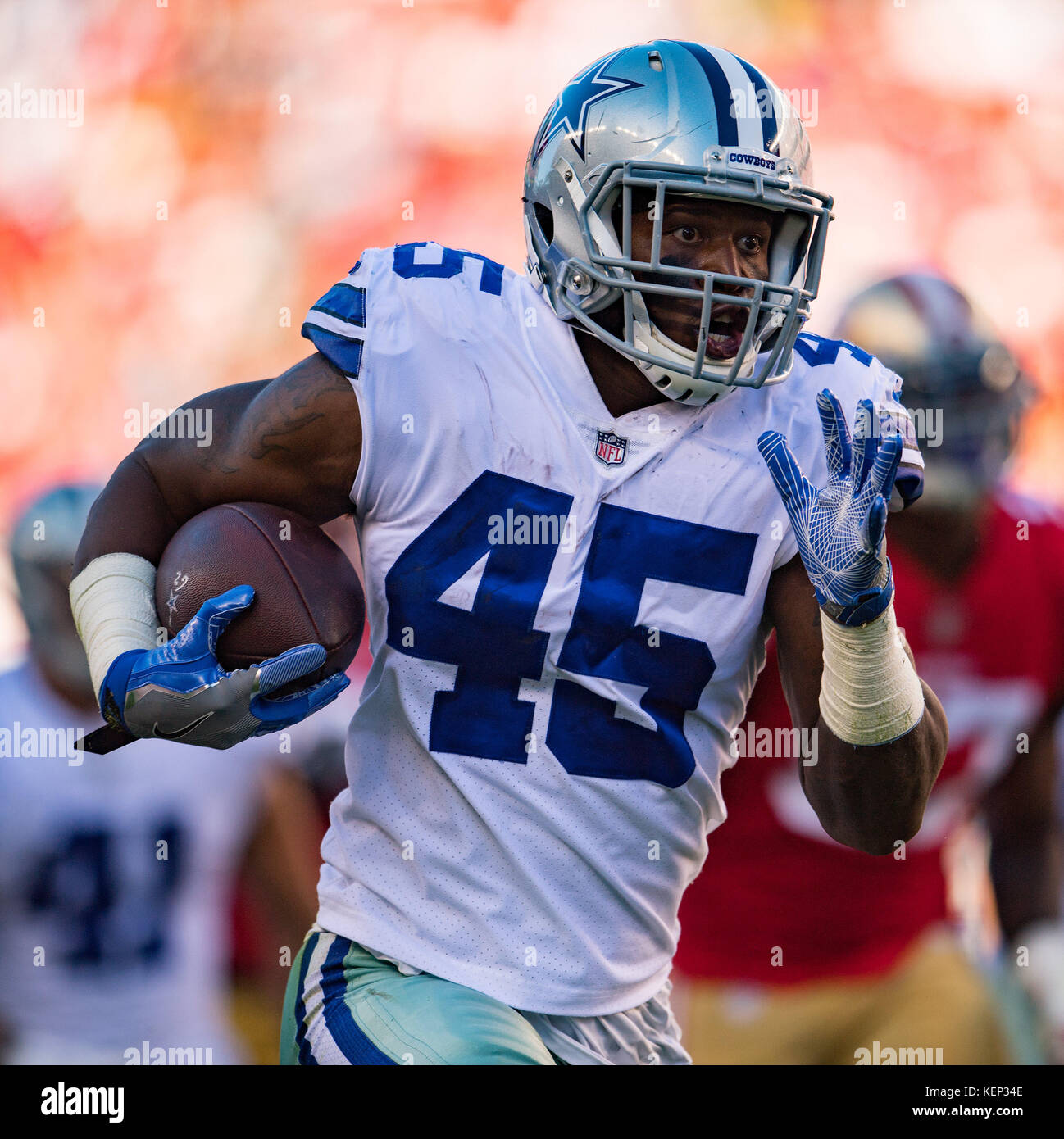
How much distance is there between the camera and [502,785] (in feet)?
6.10

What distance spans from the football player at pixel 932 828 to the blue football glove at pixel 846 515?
1244 millimetres

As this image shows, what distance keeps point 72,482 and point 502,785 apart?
7.29 feet

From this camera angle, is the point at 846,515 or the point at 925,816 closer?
the point at 846,515

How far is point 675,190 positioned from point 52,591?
2004 mm

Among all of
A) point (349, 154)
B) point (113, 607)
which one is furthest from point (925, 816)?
point (349, 154)

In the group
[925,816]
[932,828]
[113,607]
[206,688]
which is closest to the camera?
[206,688]

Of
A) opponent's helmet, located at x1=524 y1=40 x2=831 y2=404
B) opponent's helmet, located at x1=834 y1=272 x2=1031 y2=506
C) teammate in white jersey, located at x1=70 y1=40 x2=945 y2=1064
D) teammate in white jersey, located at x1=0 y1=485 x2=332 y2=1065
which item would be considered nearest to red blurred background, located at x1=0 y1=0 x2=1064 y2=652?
opponent's helmet, located at x1=834 y1=272 x2=1031 y2=506

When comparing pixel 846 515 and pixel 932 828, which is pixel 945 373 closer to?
pixel 932 828

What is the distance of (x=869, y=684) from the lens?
1759 mm

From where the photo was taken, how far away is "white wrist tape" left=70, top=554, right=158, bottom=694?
1782 mm

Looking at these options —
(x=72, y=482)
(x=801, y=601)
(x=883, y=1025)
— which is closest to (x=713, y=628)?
(x=801, y=601)

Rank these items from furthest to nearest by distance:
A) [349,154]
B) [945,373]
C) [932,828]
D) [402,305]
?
1. [349,154]
2. [945,373]
3. [932,828]
4. [402,305]

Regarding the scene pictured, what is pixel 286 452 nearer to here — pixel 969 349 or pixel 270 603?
pixel 270 603

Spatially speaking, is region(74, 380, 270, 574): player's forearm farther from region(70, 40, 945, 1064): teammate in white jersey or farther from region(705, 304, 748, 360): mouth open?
region(705, 304, 748, 360): mouth open
